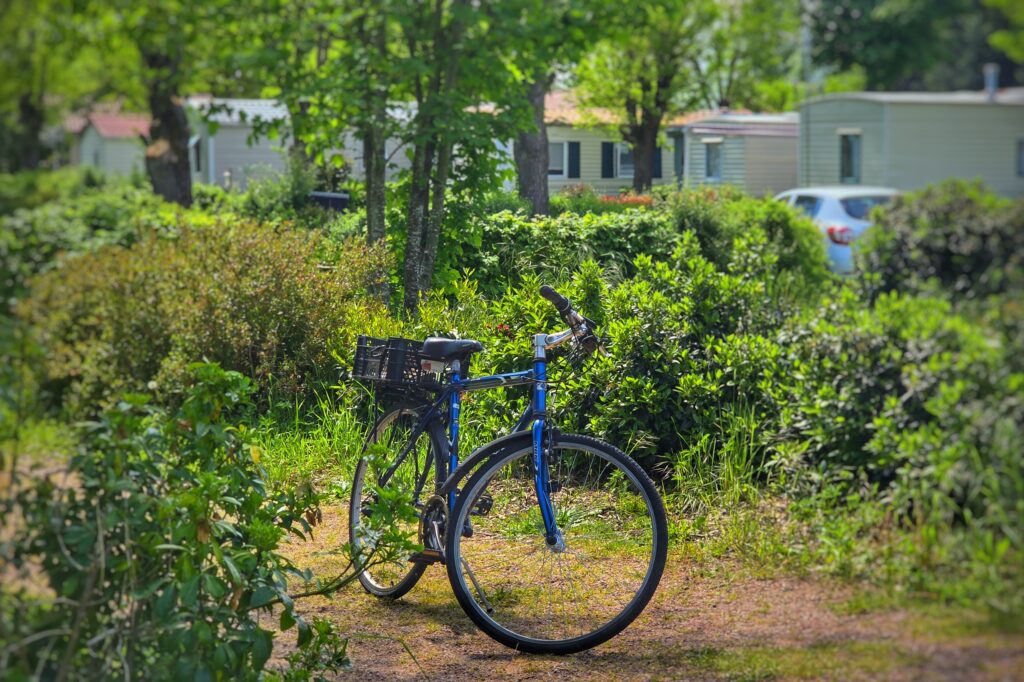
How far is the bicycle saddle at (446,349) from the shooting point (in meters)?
4.41

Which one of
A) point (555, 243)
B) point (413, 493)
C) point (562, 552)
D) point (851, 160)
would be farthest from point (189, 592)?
point (555, 243)

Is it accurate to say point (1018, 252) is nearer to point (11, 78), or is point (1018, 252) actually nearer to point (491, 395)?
point (11, 78)

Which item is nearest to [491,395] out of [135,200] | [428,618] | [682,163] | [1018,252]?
[428,618]

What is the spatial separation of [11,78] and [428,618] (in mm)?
2587

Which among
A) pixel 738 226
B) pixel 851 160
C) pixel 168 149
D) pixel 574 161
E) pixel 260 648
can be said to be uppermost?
pixel 168 149

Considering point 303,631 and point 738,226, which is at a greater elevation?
point 738,226

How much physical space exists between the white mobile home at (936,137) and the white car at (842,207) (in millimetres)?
58

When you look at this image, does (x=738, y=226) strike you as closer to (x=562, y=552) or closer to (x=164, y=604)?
(x=562, y=552)

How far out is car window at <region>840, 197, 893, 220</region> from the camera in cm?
341

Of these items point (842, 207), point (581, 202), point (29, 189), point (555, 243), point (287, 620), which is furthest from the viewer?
point (581, 202)

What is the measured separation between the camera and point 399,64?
8141 millimetres

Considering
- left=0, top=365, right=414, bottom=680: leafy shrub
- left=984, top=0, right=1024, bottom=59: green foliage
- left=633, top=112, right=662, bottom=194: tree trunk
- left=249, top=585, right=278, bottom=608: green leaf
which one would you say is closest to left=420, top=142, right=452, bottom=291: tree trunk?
left=633, top=112, right=662, bottom=194: tree trunk

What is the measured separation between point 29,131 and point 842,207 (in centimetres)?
355

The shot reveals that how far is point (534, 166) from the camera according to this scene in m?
9.61
